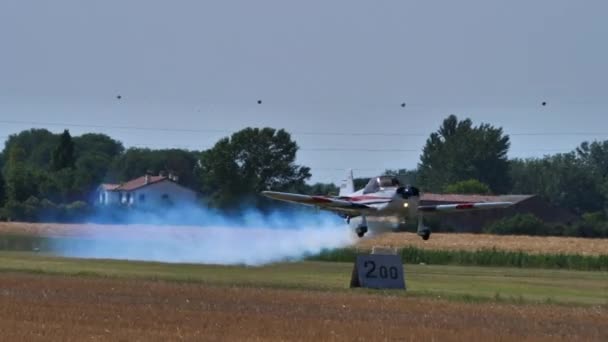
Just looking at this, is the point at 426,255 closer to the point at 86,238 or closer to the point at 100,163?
the point at 86,238

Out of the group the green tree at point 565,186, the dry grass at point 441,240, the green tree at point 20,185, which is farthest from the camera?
the green tree at point 565,186

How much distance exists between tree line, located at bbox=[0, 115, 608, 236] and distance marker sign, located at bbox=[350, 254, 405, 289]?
34.2 metres

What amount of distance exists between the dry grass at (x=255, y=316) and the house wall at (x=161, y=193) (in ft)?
292

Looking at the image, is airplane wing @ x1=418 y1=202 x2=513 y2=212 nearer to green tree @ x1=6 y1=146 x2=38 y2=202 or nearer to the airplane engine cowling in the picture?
the airplane engine cowling

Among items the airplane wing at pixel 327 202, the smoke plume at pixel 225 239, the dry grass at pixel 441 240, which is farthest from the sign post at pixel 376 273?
the dry grass at pixel 441 240

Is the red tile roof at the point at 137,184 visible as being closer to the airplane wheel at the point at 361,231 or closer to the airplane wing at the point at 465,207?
the airplane wing at the point at 465,207

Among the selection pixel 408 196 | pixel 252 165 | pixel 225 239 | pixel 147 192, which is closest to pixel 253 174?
pixel 252 165

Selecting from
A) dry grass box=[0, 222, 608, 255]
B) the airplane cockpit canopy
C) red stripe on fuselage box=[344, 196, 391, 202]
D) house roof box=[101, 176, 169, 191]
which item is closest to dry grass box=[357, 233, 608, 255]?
dry grass box=[0, 222, 608, 255]

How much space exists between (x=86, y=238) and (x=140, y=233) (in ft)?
23.7

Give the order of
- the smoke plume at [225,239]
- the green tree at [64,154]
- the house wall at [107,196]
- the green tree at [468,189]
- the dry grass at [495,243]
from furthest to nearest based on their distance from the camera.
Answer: the green tree at [64,154] → the green tree at [468,189] → the house wall at [107,196] → the dry grass at [495,243] → the smoke plume at [225,239]

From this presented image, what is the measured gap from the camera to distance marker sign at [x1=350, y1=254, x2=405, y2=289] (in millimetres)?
44594

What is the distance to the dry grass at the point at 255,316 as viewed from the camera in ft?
90.7

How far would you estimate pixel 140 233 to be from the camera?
3374 inches

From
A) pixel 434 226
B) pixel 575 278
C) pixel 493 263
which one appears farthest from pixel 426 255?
pixel 434 226
